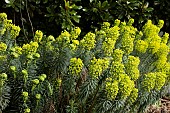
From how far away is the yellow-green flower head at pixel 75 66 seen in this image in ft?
11.5

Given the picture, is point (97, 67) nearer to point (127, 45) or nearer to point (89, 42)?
point (89, 42)

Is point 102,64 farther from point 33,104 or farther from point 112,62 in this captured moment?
point 33,104

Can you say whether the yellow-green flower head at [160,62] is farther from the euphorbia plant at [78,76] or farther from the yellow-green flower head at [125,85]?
the yellow-green flower head at [125,85]

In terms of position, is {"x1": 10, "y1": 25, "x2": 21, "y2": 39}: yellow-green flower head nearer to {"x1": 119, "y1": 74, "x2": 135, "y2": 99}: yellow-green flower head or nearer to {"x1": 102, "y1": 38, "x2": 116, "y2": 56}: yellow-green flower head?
{"x1": 102, "y1": 38, "x2": 116, "y2": 56}: yellow-green flower head

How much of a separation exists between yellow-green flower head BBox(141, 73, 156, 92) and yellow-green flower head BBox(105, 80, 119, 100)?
356 mm

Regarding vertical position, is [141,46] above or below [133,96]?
above

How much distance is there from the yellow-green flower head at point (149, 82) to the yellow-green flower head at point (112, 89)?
36 centimetres

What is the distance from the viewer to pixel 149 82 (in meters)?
3.75

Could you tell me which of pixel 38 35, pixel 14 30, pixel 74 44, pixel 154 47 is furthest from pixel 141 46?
pixel 14 30

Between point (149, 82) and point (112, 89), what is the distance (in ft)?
1.32

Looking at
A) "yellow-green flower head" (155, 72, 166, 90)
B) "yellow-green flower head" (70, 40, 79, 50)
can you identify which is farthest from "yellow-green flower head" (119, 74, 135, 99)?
"yellow-green flower head" (70, 40, 79, 50)

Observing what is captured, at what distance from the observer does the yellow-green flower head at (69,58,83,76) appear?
351 cm

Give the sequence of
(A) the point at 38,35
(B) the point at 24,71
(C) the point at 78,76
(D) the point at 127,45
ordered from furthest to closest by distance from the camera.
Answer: (D) the point at 127,45, (A) the point at 38,35, (C) the point at 78,76, (B) the point at 24,71

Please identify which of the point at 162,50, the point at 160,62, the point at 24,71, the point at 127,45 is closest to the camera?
the point at 24,71
